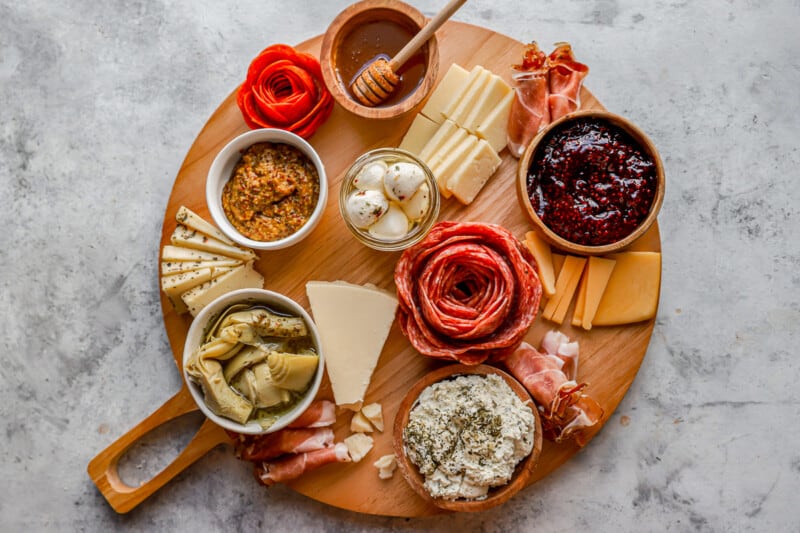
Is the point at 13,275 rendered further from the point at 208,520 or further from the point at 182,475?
the point at 208,520

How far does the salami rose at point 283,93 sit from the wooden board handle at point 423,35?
29cm

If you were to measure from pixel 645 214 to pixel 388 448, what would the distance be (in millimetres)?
1254

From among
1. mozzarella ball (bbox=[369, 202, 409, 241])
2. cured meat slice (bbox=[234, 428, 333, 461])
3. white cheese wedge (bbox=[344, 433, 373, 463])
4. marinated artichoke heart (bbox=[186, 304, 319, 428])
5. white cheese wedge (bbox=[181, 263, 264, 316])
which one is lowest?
white cheese wedge (bbox=[344, 433, 373, 463])

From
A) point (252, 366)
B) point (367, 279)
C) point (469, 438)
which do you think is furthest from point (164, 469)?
point (469, 438)

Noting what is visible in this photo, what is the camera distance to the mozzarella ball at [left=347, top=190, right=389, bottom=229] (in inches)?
85.7

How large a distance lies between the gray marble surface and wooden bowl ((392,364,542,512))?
0.39 meters

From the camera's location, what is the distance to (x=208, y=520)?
2627mm

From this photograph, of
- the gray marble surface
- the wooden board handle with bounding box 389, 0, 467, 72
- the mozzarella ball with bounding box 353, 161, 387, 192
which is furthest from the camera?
the gray marble surface

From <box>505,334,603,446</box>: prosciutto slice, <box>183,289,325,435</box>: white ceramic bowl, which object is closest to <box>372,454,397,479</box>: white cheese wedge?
<box>183,289,325,435</box>: white ceramic bowl

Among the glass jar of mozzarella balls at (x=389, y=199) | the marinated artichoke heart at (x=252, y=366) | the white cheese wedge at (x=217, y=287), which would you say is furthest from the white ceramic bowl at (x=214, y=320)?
the glass jar of mozzarella balls at (x=389, y=199)

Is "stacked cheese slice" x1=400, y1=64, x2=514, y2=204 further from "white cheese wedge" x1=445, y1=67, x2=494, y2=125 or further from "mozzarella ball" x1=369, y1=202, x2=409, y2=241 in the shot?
"mozzarella ball" x1=369, y1=202, x2=409, y2=241

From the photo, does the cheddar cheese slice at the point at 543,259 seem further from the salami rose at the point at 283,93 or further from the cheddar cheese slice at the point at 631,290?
the salami rose at the point at 283,93

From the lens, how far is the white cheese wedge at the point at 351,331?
2404 millimetres

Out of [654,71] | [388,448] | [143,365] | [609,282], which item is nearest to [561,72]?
[654,71]
